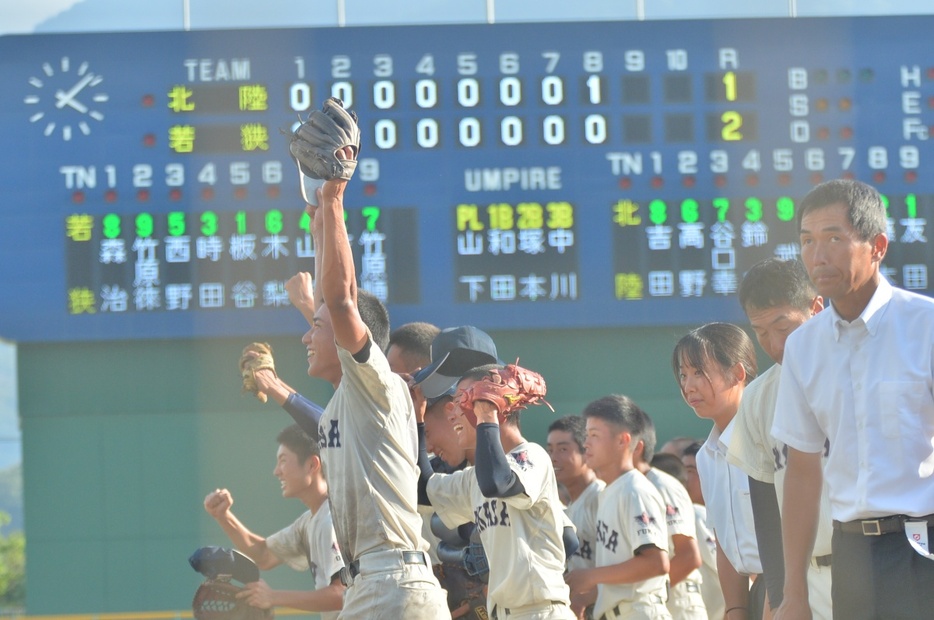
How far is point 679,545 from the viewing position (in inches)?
153

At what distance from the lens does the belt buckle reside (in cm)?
209

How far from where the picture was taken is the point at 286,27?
323 inches

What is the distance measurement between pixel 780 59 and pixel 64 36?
4.31 m

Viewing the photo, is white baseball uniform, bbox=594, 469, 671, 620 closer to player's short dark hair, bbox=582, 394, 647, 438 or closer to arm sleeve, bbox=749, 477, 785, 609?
player's short dark hair, bbox=582, 394, 647, 438

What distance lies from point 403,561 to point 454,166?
5679 millimetres

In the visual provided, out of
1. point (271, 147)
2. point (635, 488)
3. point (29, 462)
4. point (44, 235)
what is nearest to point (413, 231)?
point (271, 147)

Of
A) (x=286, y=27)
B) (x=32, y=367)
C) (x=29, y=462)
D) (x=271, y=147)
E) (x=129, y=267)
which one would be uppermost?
(x=286, y=27)

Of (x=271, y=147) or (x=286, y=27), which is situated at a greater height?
(x=286, y=27)

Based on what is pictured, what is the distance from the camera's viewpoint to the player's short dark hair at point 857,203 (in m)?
2.19

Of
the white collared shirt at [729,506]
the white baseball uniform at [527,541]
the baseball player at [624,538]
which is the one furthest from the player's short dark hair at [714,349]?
the baseball player at [624,538]

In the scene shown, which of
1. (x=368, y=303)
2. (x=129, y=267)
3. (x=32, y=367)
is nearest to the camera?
(x=368, y=303)

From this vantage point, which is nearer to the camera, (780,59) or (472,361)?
(472,361)

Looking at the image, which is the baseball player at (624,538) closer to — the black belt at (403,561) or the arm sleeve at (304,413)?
the arm sleeve at (304,413)

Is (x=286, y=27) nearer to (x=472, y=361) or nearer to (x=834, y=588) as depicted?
(x=472, y=361)
